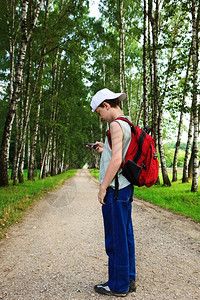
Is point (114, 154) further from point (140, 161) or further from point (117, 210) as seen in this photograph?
point (117, 210)

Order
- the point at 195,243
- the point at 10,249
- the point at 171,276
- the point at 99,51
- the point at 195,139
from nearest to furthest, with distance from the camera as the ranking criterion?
the point at 171,276 < the point at 10,249 < the point at 195,243 < the point at 195,139 < the point at 99,51

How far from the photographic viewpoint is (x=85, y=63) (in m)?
15.9

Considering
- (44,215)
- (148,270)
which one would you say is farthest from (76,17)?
(148,270)

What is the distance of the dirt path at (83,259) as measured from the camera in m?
2.81

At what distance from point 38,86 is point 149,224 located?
1209 cm

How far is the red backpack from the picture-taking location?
2.68m

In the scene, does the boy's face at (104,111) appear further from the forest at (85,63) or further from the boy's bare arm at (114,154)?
the forest at (85,63)

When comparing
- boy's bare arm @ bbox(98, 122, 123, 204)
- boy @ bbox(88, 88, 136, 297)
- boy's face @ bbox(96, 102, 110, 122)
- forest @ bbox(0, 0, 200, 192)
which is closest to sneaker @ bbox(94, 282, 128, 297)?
boy @ bbox(88, 88, 136, 297)

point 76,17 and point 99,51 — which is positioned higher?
point 99,51

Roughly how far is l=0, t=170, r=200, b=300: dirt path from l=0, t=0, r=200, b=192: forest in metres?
6.38

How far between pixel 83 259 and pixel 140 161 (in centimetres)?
197

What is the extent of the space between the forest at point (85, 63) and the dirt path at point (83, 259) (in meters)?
6.38

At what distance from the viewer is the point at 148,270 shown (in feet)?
11.1

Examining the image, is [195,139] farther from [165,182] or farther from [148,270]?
[148,270]
